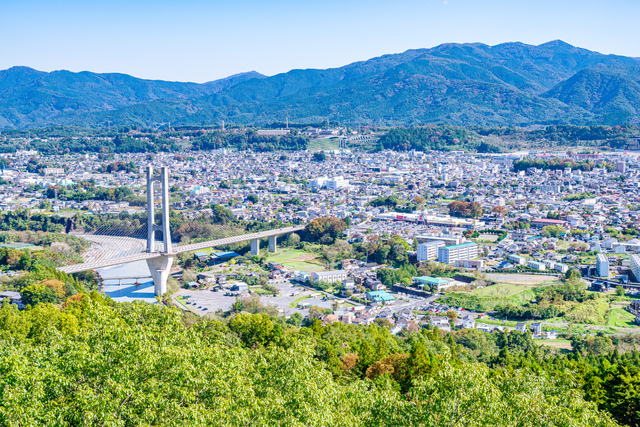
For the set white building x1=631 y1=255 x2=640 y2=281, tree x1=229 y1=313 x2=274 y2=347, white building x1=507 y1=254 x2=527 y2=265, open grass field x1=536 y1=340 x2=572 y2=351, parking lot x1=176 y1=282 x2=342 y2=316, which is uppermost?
tree x1=229 y1=313 x2=274 y2=347

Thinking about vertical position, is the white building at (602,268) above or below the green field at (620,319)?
above

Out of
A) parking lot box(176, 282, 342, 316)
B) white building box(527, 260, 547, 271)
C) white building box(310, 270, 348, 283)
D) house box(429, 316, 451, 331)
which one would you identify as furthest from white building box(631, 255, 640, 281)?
parking lot box(176, 282, 342, 316)

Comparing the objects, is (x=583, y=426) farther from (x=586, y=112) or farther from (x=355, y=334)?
(x=586, y=112)

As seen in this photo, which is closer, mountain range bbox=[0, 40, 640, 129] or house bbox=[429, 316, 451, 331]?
house bbox=[429, 316, 451, 331]

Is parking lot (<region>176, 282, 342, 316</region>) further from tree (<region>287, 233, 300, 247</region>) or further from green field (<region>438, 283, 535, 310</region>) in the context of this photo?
tree (<region>287, 233, 300, 247</region>)

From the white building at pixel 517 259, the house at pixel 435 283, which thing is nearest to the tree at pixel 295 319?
the house at pixel 435 283

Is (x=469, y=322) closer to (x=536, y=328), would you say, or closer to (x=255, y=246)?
(x=536, y=328)

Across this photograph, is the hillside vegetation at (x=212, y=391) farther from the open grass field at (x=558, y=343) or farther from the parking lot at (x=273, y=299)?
the parking lot at (x=273, y=299)

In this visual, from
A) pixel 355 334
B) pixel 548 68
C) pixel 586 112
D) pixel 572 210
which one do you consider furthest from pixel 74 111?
pixel 355 334
